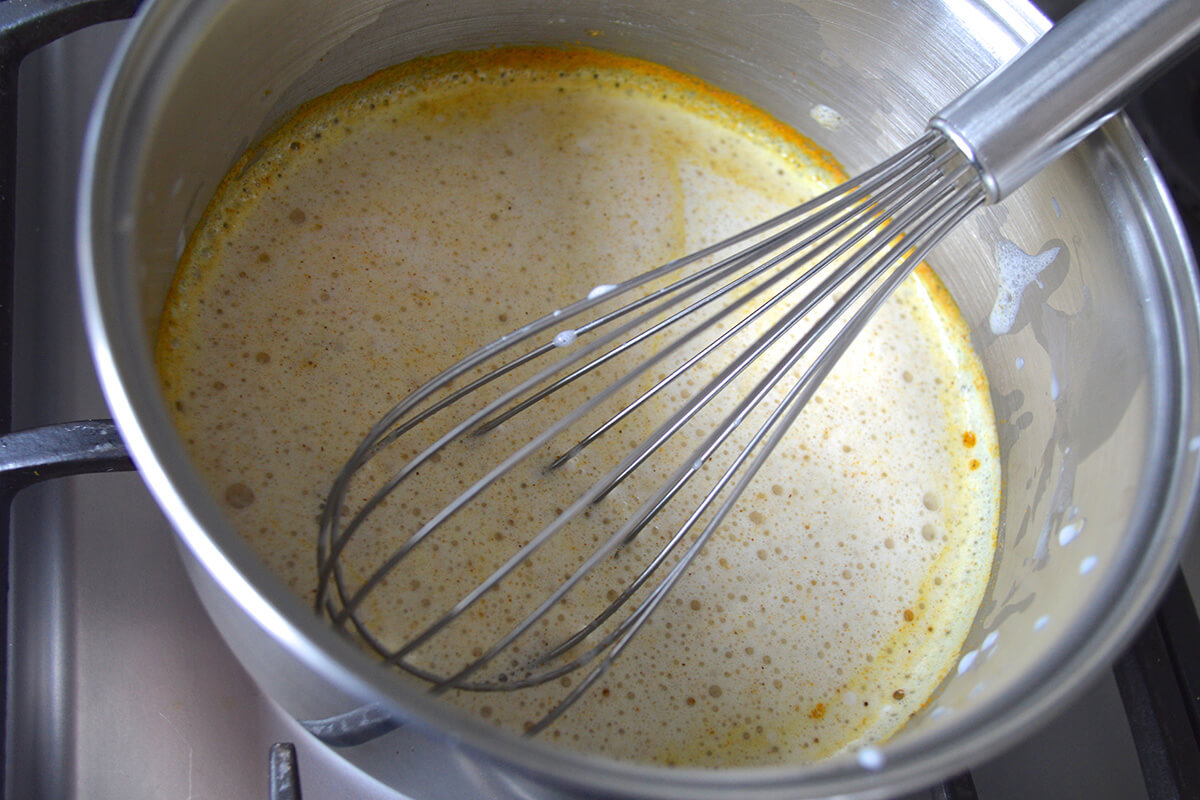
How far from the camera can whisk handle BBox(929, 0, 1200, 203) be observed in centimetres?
50

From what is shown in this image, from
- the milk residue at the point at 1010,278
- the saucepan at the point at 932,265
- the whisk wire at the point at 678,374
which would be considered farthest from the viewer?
the milk residue at the point at 1010,278

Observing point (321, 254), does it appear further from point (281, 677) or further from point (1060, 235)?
point (1060, 235)

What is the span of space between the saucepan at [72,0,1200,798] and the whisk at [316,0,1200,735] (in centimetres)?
7

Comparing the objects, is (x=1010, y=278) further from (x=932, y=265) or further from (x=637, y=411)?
(x=637, y=411)

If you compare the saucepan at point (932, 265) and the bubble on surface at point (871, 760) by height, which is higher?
the saucepan at point (932, 265)

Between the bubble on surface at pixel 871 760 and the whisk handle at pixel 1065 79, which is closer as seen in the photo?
the bubble on surface at pixel 871 760

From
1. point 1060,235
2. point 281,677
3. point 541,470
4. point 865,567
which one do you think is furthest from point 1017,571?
point 281,677

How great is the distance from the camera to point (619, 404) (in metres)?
0.66

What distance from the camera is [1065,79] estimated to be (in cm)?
50

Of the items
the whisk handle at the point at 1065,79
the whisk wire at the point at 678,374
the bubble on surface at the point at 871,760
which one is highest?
the whisk handle at the point at 1065,79

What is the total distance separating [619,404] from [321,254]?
233 mm

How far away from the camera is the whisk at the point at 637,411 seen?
1.65 feet

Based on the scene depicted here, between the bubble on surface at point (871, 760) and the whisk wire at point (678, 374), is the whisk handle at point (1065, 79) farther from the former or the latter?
the bubble on surface at point (871, 760)

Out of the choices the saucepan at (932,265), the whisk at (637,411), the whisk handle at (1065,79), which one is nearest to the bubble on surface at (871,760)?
the saucepan at (932,265)
